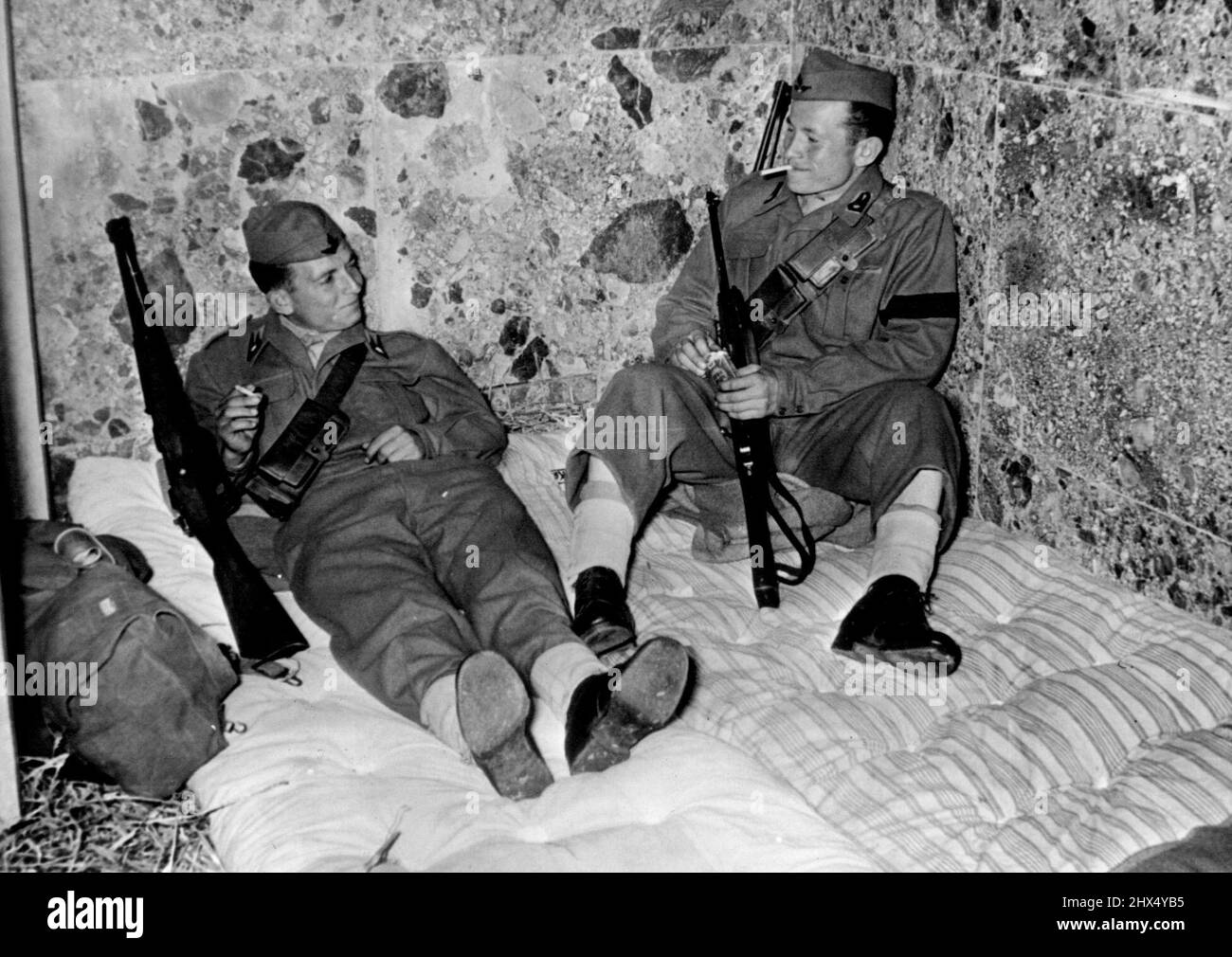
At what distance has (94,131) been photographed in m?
2.85

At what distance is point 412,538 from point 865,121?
1.39 meters

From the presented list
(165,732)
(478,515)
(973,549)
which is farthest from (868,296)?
Answer: (165,732)

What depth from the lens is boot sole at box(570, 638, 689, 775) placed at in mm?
1965

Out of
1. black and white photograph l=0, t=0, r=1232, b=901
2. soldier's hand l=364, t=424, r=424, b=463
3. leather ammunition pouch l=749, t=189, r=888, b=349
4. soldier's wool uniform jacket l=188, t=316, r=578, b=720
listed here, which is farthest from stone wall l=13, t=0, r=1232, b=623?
soldier's hand l=364, t=424, r=424, b=463

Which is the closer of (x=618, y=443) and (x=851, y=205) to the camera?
(x=618, y=443)

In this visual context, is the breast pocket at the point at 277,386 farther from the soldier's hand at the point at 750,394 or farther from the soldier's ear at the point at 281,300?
the soldier's hand at the point at 750,394

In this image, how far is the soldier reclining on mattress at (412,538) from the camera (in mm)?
1975

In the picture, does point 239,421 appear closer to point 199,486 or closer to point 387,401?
point 199,486

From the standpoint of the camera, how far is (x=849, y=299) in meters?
2.77

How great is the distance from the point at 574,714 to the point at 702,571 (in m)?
0.79

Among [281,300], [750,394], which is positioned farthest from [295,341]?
[750,394]

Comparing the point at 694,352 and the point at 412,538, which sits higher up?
the point at 694,352

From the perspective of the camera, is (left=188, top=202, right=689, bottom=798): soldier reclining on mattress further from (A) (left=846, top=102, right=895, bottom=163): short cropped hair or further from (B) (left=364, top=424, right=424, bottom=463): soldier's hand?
(A) (left=846, top=102, right=895, bottom=163): short cropped hair

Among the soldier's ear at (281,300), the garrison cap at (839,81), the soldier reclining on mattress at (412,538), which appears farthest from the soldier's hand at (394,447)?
the garrison cap at (839,81)
